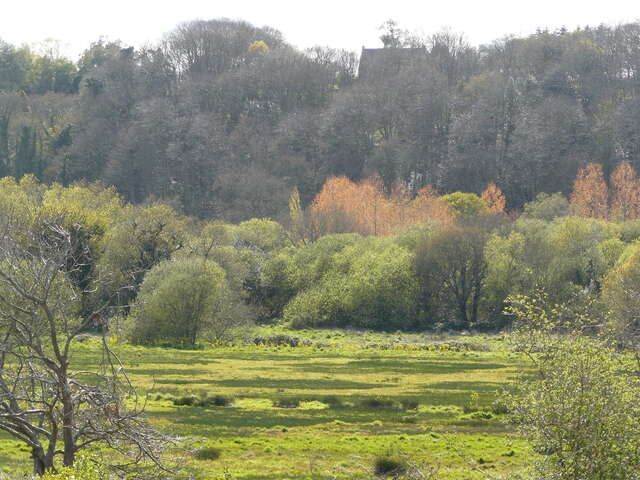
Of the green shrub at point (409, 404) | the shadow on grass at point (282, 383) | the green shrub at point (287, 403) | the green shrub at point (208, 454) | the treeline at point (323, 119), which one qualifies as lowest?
the shadow on grass at point (282, 383)

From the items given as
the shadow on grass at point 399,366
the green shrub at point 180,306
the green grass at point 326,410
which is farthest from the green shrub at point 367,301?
the shadow on grass at point 399,366

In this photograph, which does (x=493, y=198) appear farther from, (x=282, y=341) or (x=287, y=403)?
(x=287, y=403)

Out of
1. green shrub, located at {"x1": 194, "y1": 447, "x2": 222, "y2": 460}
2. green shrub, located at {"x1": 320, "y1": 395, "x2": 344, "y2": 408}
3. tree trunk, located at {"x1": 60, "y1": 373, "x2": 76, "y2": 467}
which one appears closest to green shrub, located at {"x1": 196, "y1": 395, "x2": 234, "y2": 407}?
green shrub, located at {"x1": 320, "y1": 395, "x2": 344, "y2": 408}

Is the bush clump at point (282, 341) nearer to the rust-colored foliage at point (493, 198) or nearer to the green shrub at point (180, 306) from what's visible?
the green shrub at point (180, 306)

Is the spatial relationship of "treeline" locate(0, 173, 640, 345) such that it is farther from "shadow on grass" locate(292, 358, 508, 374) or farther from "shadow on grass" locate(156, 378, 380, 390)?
"shadow on grass" locate(156, 378, 380, 390)

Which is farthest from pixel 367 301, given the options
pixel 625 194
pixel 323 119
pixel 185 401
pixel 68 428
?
pixel 68 428

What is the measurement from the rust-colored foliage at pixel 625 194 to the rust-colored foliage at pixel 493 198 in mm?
14513

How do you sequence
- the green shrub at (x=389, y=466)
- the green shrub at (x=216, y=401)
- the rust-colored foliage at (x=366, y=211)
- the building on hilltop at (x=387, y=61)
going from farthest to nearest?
the building on hilltop at (x=387, y=61) → the rust-colored foliage at (x=366, y=211) → the green shrub at (x=216, y=401) → the green shrub at (x=389, y=466)

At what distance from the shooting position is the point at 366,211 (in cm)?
12556

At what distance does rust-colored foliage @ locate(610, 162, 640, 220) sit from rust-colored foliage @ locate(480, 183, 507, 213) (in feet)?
47.6

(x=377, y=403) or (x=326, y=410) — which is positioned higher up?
(x=326, y=410)

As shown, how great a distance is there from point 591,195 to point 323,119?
51.5m

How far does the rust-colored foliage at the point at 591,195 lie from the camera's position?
398 ft

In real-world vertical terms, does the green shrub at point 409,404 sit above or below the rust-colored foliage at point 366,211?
below
